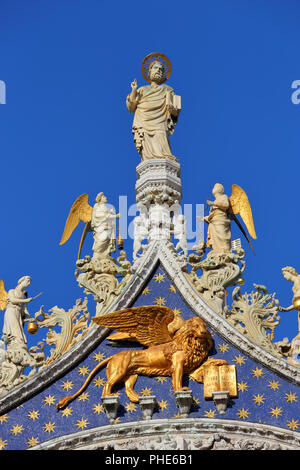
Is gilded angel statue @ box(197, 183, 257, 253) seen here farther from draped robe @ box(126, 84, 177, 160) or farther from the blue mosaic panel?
the blue mosaic panel

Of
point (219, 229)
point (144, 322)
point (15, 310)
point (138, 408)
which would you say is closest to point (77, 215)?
point (15, 310)

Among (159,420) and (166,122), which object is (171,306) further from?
(166,122)

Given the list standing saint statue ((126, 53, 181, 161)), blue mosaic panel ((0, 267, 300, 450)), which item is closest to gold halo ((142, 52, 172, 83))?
standing saint statue ((126, 53, 181, 161))

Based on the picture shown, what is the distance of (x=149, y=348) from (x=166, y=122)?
5.17m

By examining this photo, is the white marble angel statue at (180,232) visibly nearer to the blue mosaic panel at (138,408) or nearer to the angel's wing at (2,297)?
the blue mosaic panel at (138,408)

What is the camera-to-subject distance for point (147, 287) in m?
19.5

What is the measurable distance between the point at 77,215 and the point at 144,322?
3242 mm

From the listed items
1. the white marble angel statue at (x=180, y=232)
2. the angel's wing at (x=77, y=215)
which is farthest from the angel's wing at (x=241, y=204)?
the angel's wing at (x=77, y=215)

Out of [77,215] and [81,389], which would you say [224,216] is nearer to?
[77,215]
